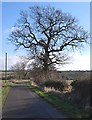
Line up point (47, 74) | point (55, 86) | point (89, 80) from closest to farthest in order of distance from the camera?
point (89, 80), point (55, 86), point (47, 74)

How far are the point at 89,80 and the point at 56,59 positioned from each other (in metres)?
31.3

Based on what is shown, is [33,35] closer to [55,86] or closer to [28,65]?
[28,65]

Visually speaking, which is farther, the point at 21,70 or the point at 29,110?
the point at 21,70

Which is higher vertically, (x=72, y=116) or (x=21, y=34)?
(x=21, y=34)

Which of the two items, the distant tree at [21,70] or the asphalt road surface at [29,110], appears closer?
the asphalt road surface at [29,110]

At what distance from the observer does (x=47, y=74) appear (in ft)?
165

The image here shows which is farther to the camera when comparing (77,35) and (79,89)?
(77,35)

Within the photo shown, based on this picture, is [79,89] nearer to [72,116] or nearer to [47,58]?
[72,116]

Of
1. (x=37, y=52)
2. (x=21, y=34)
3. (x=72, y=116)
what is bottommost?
(x=72, y=116)

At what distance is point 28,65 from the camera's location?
174ft

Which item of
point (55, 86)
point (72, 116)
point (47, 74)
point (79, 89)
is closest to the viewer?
point (72, 116)

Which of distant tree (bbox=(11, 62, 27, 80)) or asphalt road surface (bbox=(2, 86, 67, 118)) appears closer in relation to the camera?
asphalt road surface (bbox=(2, 86, 67, 118))

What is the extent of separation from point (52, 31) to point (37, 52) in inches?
175

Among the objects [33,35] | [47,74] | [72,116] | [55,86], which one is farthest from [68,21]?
[72,116]
